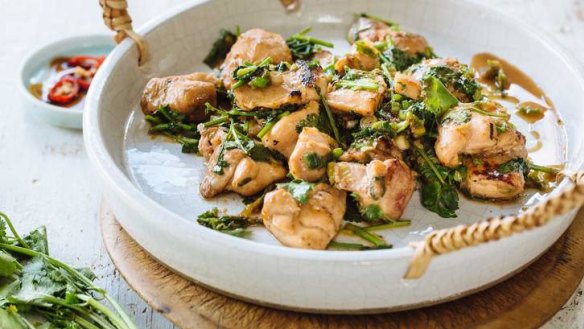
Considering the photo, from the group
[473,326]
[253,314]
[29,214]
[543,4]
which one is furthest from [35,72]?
[543,4]

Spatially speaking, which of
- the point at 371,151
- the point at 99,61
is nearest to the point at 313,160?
the point at 371,151

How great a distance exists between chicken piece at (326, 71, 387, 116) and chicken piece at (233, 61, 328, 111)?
0.28 feet

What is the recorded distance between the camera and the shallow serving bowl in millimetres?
2902

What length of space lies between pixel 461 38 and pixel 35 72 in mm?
3338

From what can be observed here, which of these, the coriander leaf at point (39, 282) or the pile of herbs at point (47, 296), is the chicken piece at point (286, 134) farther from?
the coriander leaf at point (39, 282)

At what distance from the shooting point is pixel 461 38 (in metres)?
4.90

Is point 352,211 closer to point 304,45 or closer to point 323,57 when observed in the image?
point 323,57

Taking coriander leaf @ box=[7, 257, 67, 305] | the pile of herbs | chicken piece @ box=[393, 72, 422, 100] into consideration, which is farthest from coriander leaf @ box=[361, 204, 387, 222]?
coriander leaf @ box=[7, 257, 67, 305]

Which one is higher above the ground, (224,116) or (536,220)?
(536,220)

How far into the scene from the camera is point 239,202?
3570 millimetres

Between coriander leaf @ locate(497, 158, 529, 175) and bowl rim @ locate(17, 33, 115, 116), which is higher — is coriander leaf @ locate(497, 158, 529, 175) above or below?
above

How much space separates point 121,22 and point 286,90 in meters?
1.27

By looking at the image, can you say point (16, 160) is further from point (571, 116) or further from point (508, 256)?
point (571, 116)

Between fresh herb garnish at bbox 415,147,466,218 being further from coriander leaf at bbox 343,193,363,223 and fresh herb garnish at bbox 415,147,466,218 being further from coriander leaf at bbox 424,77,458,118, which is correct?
coriander leaf at bbox 343,193,363,223
